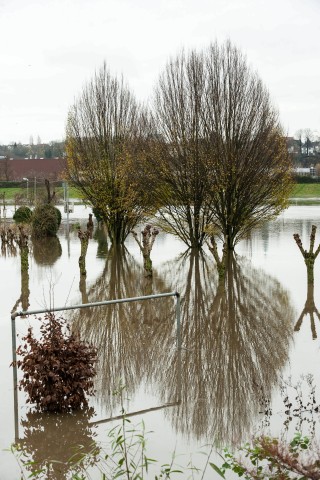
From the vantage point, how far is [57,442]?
8.22 metres

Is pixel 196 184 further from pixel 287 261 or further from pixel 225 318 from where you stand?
pixel 225 318

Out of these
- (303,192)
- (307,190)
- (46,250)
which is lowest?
(46,250)

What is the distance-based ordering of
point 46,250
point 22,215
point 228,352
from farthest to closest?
point 22,215, point 46,250, point 228,352

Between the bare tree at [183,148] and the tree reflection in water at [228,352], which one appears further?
the bare tree at [183,148]

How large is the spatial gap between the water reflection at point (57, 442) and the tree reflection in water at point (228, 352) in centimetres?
118

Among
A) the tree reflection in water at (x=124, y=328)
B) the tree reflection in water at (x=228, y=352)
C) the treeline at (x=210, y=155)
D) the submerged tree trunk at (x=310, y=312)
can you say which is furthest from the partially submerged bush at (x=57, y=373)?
the treeline at (x=210, y=155)

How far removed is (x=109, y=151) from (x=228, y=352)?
21542mm

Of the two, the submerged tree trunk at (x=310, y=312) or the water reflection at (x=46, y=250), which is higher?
the water reflection at (x=46, y=250)

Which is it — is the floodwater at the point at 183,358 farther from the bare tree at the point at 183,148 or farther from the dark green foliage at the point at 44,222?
the dark green foliage at the point at 44,222

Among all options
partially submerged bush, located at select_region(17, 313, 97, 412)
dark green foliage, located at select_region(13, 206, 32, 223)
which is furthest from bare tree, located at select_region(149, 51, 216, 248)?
partially submerged bush, located at select_region(17, 313, 97, 412)

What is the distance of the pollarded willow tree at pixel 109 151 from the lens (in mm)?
31562

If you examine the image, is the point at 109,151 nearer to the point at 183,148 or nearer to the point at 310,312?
the point at 183,148

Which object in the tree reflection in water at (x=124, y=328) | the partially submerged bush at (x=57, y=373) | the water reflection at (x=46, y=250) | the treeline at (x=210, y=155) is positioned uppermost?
the treeline at (x=210, y=155)

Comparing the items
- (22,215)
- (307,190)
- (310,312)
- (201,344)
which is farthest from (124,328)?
(307,190)
